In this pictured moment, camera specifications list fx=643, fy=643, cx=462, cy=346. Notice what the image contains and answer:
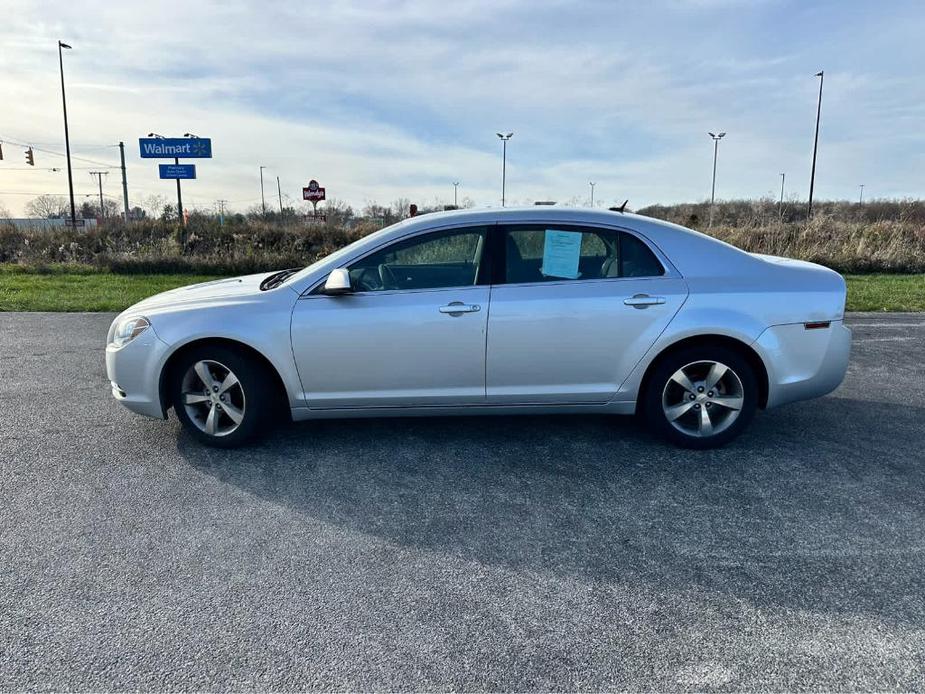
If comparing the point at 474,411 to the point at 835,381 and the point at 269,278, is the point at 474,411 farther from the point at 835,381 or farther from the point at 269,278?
the point at 835,381

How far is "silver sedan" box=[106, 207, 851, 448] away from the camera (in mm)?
4223

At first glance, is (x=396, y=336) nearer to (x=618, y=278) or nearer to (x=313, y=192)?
(x=618, y=278)

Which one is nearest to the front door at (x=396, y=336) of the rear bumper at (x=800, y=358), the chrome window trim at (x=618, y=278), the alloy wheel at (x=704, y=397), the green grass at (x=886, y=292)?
the chrome window trim at (x=618, y=278)

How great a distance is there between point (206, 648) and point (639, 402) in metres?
3.06

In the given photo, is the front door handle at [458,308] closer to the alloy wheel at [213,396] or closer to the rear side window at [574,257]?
the rear side window at [574,257]

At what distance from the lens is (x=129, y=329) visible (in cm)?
441

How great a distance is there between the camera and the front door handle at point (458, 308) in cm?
420

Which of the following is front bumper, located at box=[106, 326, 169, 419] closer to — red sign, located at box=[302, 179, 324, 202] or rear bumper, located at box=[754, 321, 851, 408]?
rear bumper, located at box=[754, 321, 851, 408]

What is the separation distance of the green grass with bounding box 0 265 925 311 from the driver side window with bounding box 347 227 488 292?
26.0ft

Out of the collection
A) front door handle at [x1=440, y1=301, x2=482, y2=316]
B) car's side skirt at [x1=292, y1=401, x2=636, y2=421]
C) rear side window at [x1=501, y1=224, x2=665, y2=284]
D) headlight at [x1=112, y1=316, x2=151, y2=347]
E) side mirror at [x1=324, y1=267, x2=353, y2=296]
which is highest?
rear side window at [x1=501, y1=224, x2=665, y2=284]

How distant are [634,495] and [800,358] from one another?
63.5 inches

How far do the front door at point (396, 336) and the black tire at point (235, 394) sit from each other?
0.30 metres

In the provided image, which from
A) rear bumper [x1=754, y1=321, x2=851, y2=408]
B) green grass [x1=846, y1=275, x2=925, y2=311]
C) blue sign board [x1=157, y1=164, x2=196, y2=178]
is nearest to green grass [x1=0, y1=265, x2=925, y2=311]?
green grass [x1=846, y1=275, x2=925, y2=311]

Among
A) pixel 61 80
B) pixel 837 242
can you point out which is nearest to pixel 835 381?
pixel 837 242
